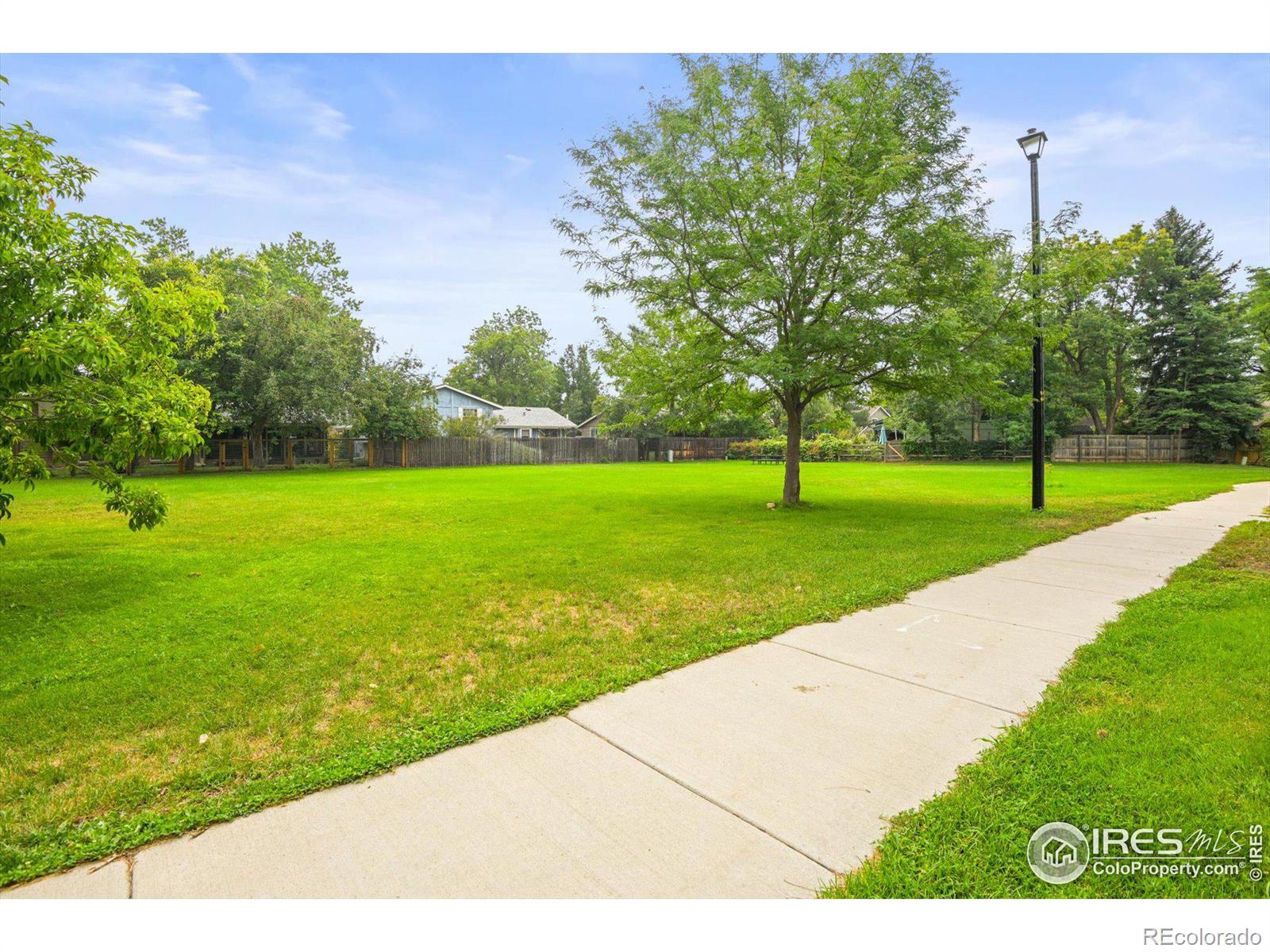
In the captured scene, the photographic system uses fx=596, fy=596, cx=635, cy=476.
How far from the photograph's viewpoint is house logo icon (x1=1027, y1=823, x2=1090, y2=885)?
6.22ft

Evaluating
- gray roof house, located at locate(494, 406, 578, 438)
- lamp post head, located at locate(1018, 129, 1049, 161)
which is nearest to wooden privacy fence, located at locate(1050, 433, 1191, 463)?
lamp post head, located at locate(1018, 129, 1049, 161)

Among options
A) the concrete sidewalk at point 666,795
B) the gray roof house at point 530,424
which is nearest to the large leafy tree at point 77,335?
the concrete sidewalk at point 666,795

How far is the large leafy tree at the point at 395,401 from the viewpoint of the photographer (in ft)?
87.7

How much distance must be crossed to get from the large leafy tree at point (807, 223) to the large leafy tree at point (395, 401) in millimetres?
19624

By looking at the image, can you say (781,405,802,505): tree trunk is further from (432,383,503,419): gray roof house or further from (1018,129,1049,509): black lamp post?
(432,383,503,419): gray roof house

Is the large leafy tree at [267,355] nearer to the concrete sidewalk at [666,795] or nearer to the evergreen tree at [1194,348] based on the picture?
the concrete sidewalk at [666,795]

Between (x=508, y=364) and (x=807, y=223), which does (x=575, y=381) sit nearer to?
(x=508, y=364)

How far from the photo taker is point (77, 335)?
4277 mm

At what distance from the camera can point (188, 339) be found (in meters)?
6.63

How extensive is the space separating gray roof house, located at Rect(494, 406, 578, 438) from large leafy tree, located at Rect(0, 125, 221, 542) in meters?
40.7

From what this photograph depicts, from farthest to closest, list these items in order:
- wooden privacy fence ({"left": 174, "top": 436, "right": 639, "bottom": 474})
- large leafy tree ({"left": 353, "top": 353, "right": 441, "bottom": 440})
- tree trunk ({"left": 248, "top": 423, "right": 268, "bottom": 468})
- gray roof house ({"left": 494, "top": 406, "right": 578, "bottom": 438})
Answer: gray roof house ({"left": 494, "top": 406, "right": 578, "bottom": 438}) → large leafy tree ({"left": 353, "top": 353, "right": 441, "bottom": 440}) → tree trunk ({"left": 248, "top": 423, "right": 268, "bottom": 468}) → wooden privacy fence ({"left": 174, "top": 436, "right": 639, "bottom": 474})

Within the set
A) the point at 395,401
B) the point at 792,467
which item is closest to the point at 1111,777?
the point at 792,467
